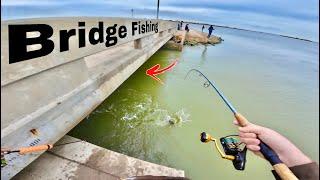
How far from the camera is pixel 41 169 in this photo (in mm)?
2637

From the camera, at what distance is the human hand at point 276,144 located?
4.82ft

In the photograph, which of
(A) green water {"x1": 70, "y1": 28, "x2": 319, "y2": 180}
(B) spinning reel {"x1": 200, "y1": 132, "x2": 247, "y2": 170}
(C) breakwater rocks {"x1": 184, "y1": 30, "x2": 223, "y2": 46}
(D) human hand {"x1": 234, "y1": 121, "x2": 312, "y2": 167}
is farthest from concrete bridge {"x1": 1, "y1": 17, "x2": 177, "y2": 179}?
(C) breakwater rocks {"x1": 184, "y1": 30, "x2": 223, "y2": 46}

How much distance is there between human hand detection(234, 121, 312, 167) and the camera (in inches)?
57.8

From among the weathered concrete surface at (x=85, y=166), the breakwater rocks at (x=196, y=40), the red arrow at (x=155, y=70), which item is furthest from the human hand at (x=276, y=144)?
the breakwater rocks at (x=196, y=40)

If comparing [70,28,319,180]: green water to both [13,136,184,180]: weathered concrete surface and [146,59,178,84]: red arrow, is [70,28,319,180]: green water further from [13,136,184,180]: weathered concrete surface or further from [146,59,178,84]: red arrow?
[13,136,184,180]: weathered concrete surface

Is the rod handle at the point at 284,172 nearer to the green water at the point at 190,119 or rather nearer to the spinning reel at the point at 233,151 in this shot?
the spinning reel at the point at 233,151

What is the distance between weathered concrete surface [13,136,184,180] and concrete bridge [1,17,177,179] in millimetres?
208

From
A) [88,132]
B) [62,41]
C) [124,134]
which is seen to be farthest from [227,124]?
[62,41]

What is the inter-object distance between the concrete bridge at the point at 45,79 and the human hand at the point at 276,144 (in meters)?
1.92

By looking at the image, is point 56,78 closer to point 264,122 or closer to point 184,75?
point 264,122

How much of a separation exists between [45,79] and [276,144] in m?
2.26

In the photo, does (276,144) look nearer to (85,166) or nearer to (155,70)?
(85,166)

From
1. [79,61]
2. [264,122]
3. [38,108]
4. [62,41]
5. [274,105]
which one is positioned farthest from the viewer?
[274,105]

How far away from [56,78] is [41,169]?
963mm
